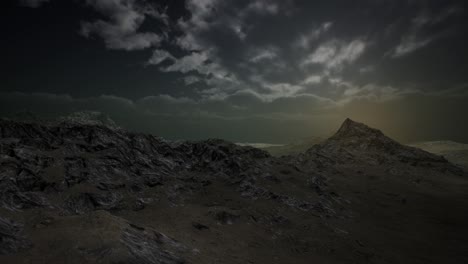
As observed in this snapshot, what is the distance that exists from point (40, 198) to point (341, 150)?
18596 centimetres

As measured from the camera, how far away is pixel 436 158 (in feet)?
610

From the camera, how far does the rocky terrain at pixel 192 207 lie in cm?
4350

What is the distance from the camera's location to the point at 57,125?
341 ft

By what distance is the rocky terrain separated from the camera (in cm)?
4350

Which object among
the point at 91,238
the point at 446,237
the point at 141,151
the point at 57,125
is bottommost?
the point at 446,237

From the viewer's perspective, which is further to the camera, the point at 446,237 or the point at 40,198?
the point at 446,237

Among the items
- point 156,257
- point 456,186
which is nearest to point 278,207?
point 156,257

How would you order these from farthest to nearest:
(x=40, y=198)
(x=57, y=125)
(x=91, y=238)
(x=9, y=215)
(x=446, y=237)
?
(x=57, y=125) < (x=446, y=237) < (x=40, y=198) < (x=9, y=215) < (x=91, y=238)

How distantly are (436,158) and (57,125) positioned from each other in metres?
236

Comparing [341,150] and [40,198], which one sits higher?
[341,150]

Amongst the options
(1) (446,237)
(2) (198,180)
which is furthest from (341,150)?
(2) (198,180)

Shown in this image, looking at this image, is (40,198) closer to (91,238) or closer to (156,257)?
(91,238)

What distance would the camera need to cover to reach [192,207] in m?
83.6

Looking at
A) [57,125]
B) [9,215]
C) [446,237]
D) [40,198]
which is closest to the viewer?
[9,215]
